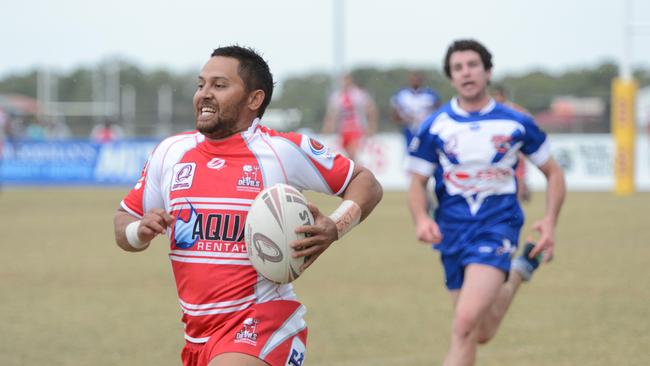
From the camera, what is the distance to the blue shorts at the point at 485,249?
6.37 meters

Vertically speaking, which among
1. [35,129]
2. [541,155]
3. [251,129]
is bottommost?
[35,129]

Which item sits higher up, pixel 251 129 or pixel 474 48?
pixel 474 48

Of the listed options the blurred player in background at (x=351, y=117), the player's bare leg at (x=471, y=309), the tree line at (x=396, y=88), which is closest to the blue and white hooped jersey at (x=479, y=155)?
the player's bare leg at (x=471, y=309)

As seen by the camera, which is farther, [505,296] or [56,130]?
[56,130]

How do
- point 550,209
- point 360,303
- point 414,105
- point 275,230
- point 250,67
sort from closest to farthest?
1. point 275,230
2. point 250,67
3. point 550,209
4. point 360,303
5. point 414,105

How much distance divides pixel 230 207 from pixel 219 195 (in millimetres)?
69

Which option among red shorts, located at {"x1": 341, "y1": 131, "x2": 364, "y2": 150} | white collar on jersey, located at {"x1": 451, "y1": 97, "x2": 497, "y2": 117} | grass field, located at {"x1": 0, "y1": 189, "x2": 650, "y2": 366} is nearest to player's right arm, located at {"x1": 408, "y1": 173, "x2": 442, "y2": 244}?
white collar on jersey, located at {"x1": 451, "y1": 97, "x2": 497, "y2": 117}

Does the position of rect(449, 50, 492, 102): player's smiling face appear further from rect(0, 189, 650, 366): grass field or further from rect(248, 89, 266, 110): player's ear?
rect(248, 89, 266, 110): player's ear

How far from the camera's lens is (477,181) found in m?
6.54

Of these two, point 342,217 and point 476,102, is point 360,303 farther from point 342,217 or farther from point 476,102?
point 342,217

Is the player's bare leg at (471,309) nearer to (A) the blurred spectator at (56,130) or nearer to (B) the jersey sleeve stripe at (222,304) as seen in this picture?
(B) the jersey sleeve stripe at (222,304)

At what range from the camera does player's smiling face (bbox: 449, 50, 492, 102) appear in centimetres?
659

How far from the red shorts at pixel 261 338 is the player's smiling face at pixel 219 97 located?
2.50 ft

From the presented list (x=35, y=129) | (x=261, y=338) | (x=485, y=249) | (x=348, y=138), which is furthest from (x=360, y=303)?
(x=35, y=129)
